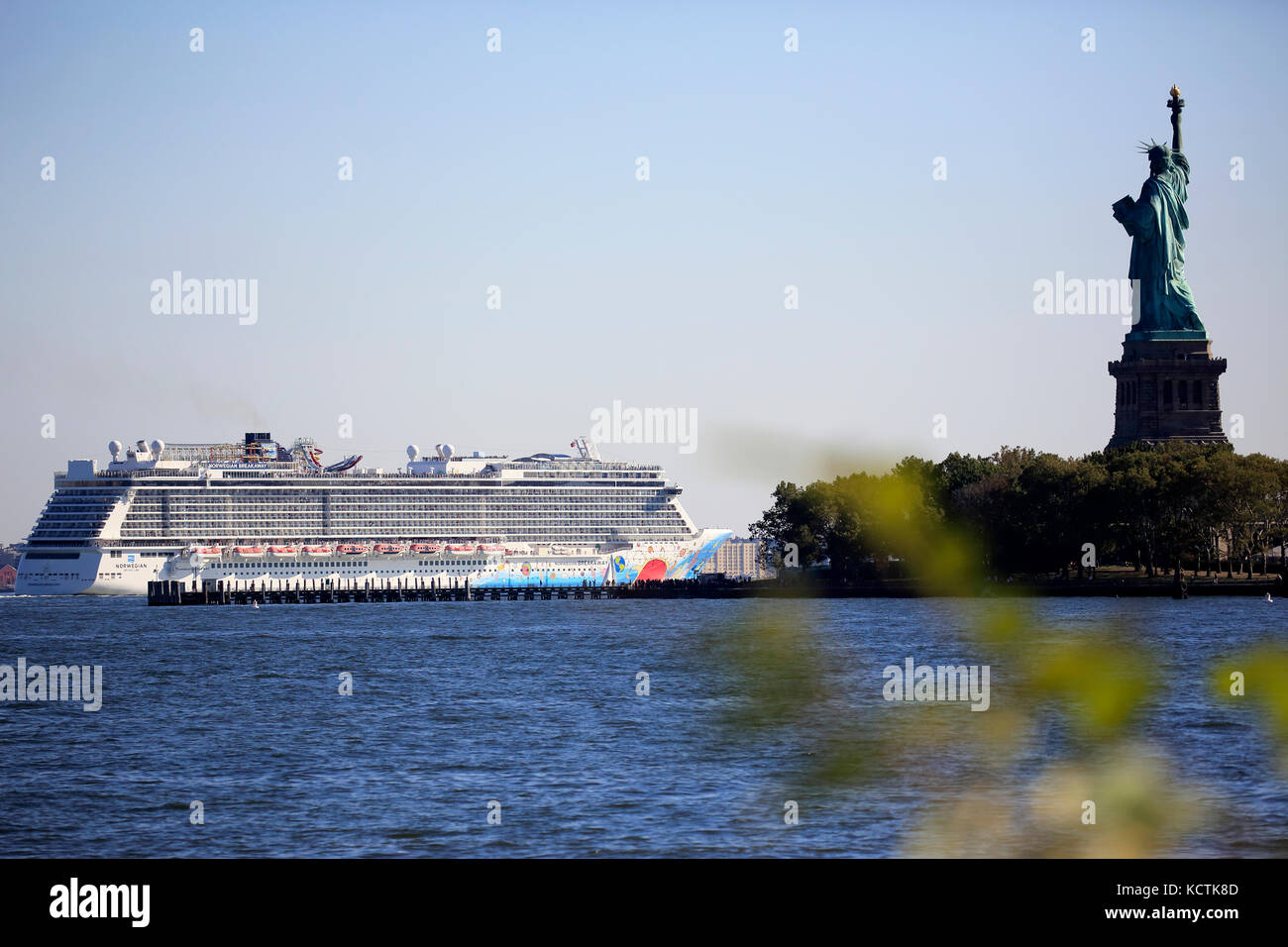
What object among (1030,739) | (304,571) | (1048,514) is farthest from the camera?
(304,571)

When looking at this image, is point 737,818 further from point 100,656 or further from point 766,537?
point 766,537

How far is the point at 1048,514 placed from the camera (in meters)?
114

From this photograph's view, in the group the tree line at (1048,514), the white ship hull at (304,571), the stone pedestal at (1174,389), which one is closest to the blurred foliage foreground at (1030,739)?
the tree line at (1048,514)

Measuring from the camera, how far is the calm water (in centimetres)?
2548

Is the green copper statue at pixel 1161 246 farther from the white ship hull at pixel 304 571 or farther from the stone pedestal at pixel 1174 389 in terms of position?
the white ship hull at pixel 304 571

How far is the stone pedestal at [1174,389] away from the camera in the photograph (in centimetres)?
12950

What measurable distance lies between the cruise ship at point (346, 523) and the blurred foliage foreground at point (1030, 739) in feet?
275

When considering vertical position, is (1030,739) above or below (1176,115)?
below

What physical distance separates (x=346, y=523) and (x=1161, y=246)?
253 feet

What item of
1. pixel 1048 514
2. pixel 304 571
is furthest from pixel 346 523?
pixel 1048 514

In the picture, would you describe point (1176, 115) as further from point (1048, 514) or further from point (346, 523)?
point (346, 523)

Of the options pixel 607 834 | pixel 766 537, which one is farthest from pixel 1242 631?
pixel 766 537

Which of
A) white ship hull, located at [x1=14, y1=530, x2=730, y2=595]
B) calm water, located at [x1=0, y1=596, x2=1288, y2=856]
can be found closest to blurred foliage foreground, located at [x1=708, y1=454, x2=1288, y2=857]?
calm water, located at [x1=0, y1=596, x2=1288, y2=856]
